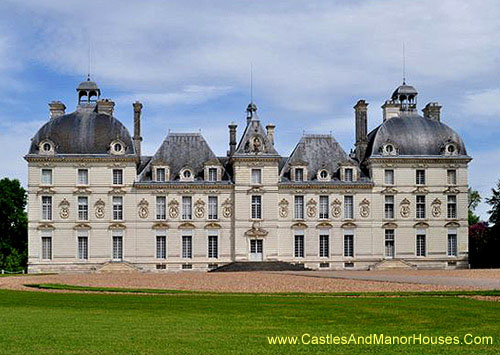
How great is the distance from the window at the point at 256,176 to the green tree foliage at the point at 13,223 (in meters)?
19.6

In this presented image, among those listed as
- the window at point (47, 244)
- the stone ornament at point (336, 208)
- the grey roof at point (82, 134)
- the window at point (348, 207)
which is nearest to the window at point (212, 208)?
the grey roof at point (82, 134)

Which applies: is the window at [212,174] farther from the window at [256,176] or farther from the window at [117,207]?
the window at [117,207]

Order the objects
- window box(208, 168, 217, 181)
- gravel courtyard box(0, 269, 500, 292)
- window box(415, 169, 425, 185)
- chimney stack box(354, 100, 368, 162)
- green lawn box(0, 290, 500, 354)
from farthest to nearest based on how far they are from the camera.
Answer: chimney stack box(354, 100, 368, 162), window box(415, 169, 425, 185), window box(208, 168, 217, 181), gravel courtyard box(0, 269, 500, 292), green lawn box(0, 290, 500, 354)

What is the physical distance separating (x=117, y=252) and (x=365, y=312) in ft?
123

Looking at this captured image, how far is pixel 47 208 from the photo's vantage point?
50844 millimetres

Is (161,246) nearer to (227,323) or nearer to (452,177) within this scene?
(452,177)

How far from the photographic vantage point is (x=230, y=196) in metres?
51.7

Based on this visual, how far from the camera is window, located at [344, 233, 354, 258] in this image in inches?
2055

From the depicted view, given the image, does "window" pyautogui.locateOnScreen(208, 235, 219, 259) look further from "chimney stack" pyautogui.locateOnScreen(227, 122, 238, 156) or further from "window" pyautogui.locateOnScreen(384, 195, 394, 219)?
"window" pyautogui.locateOnScreen(384, 195, 394, 219)

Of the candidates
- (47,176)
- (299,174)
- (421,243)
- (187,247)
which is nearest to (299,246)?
(299,174)

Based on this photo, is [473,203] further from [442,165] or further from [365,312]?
[365,312]

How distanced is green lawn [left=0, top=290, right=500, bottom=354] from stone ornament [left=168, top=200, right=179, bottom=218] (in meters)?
31.2

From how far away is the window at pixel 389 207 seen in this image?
52.8 meters

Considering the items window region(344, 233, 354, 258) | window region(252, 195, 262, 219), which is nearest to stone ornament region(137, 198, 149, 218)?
window region(252, 195, 262, 219)
